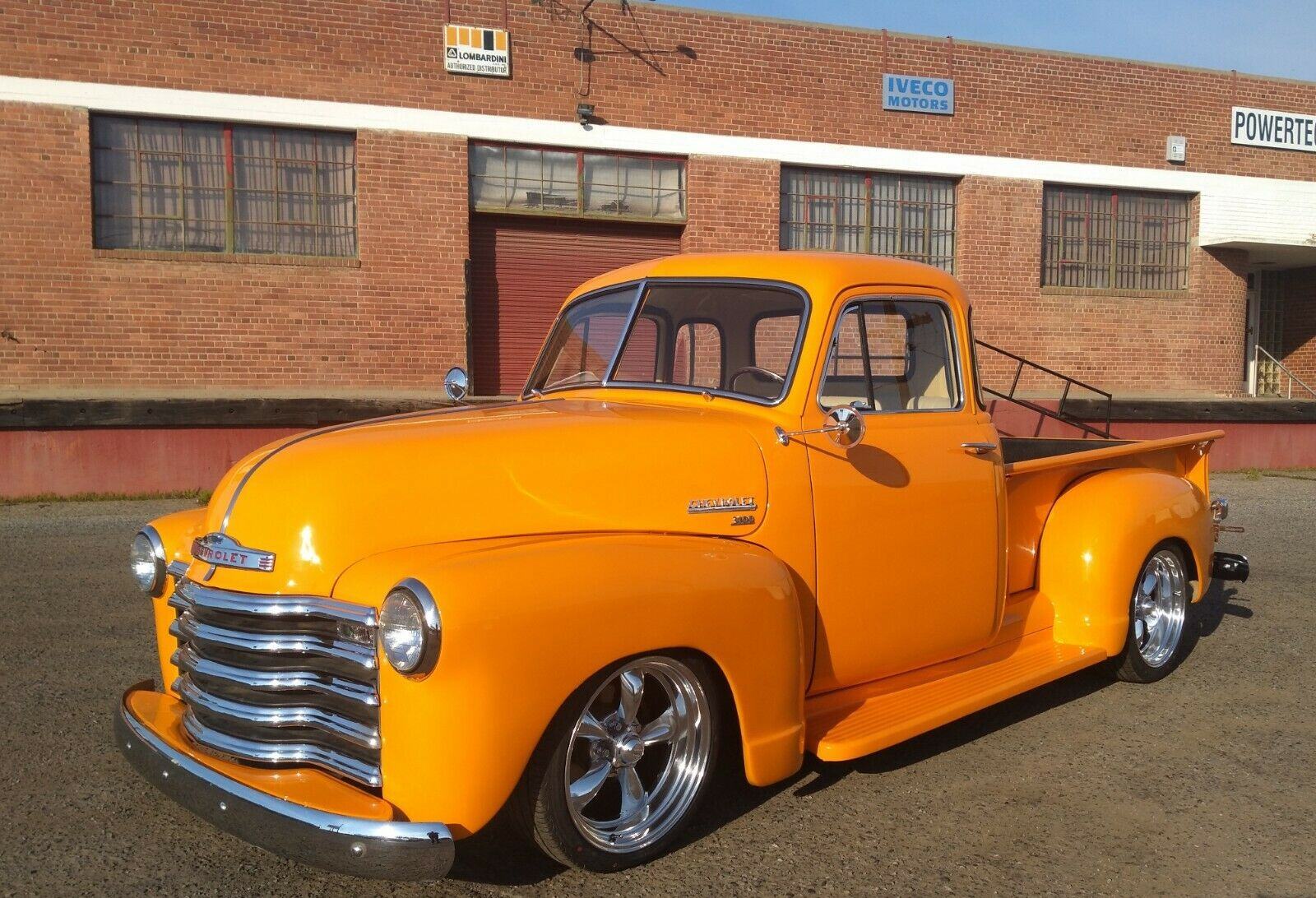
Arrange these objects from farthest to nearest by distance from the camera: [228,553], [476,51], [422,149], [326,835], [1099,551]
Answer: [476,51], [422,149], [1099,551], [228,553], [326,835]

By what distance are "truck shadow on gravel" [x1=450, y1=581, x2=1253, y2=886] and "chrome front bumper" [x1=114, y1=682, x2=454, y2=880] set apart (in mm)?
407

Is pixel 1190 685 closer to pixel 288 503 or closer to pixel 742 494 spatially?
pixel 742 494

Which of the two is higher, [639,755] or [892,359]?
[892,359]

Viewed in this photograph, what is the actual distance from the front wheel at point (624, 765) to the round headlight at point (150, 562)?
163 centimetres

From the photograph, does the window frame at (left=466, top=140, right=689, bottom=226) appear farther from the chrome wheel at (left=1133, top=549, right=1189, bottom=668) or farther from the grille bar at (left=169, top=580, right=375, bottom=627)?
the grille bar at (left=169, top=580, right=375, bottom=627)

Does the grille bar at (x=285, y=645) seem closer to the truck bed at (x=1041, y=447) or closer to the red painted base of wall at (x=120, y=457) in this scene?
the truck bed at (x=1041, y=447)

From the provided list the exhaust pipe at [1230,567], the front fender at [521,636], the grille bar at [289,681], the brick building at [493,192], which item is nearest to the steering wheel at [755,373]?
the front fender at [521,636]

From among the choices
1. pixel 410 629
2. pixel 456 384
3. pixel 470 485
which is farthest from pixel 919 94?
pixel 410 629

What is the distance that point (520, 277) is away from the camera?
14.5m

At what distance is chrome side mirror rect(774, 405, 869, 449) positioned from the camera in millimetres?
3674

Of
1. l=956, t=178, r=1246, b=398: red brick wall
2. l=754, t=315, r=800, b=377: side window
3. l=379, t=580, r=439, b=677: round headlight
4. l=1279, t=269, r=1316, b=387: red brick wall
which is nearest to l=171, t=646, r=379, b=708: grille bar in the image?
l=379, t=580, r=439, b=677: round headlight

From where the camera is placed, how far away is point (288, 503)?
3.11 meters

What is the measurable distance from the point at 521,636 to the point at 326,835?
650mm

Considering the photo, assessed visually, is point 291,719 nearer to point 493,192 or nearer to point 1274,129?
point 493,192
